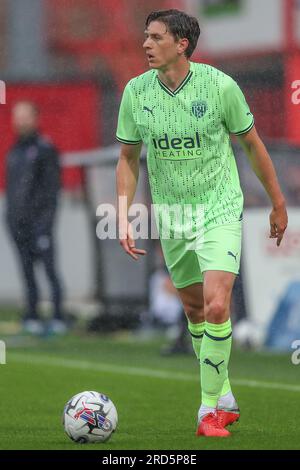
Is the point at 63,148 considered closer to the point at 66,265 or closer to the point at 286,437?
the point at 66,265

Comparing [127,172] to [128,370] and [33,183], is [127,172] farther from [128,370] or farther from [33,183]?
[33,183]

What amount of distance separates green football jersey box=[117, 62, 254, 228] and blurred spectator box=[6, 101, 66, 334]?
6581 millimetres

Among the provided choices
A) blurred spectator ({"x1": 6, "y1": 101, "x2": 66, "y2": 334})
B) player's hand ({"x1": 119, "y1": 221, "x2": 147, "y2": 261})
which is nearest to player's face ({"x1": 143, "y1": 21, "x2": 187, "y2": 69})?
player's hand ({"x1": 119, "y1": 221, "x2": 147, "y2": 261})

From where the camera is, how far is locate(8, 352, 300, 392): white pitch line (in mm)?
11062

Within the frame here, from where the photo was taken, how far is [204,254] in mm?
8188

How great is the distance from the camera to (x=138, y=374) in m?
12.0

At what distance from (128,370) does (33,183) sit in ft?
11.0

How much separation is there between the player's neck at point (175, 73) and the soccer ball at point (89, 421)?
1703mm

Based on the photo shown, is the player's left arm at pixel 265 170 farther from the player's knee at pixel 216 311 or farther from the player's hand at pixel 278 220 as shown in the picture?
the player's knee at pixel 216 311

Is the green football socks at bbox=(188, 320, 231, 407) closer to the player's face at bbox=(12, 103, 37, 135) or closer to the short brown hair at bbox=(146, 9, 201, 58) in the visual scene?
the short brown hair at bbox=(146, 9, 201, 58)

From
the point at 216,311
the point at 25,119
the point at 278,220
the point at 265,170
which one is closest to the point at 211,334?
the point at 216,311

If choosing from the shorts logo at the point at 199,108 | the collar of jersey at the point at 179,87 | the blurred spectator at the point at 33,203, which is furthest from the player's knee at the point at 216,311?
the blurred spectator at the point at 33,203

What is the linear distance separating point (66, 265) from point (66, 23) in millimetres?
4736
